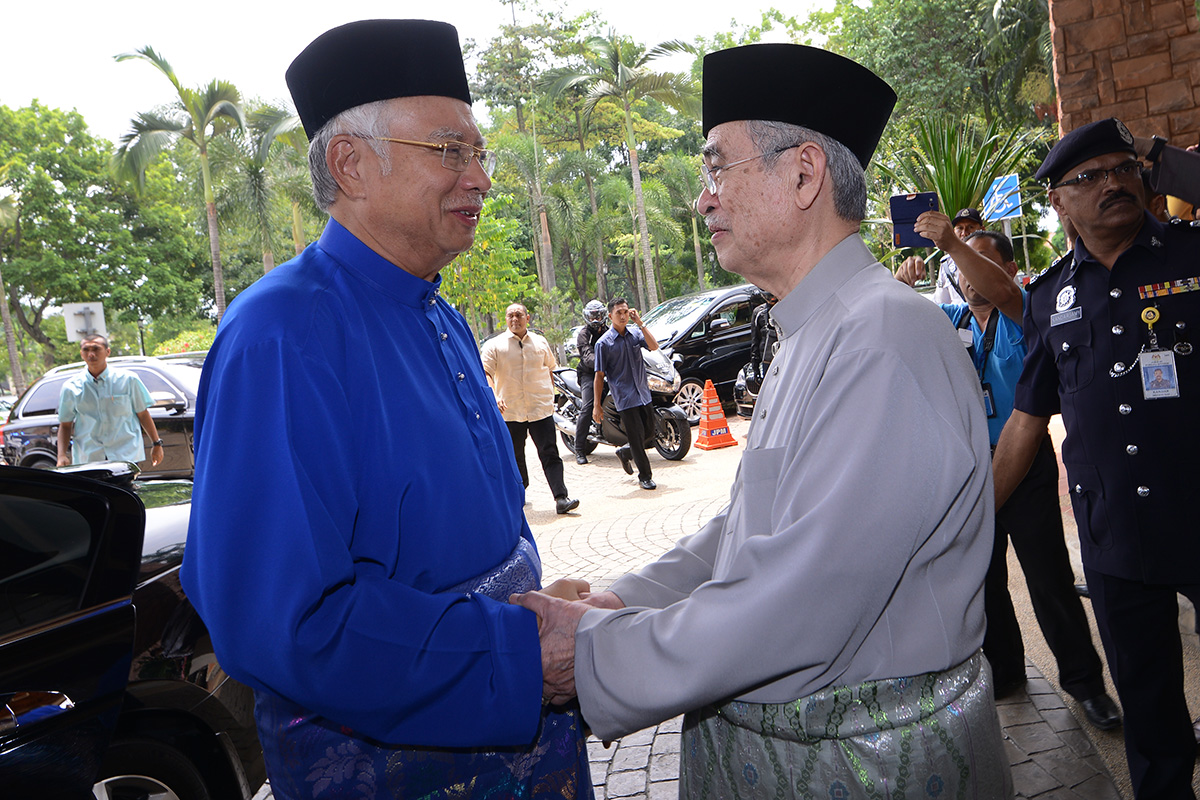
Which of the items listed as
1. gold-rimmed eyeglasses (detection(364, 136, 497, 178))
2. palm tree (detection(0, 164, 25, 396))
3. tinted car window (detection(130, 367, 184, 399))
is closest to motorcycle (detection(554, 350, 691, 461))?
tinted car window (detection(130, 367, 184, 399))

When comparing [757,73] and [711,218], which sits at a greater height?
[757,73]

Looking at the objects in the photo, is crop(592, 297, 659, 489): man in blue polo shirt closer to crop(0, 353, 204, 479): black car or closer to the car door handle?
crop(0, 353, 204, 479): black car

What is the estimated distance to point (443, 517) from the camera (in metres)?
1.63

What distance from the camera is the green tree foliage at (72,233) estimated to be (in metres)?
32.2

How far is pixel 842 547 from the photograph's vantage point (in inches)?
51.4

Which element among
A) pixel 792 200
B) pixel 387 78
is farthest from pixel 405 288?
pixel 792 200

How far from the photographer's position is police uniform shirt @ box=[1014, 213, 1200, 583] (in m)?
2.80

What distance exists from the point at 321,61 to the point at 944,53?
28.1m

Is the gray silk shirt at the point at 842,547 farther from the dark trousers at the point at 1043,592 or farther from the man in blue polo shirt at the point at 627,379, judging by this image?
the man in blue polo shirt at the point at 627,379

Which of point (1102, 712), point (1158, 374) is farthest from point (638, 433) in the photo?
point (1158, 374)

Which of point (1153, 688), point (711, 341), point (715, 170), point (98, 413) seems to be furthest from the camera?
point (711, 341)

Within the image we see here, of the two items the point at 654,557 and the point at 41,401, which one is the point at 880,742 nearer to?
the point at 654,557

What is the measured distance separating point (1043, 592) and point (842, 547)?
3156 millimetres

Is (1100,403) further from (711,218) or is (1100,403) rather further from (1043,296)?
(711,218)
